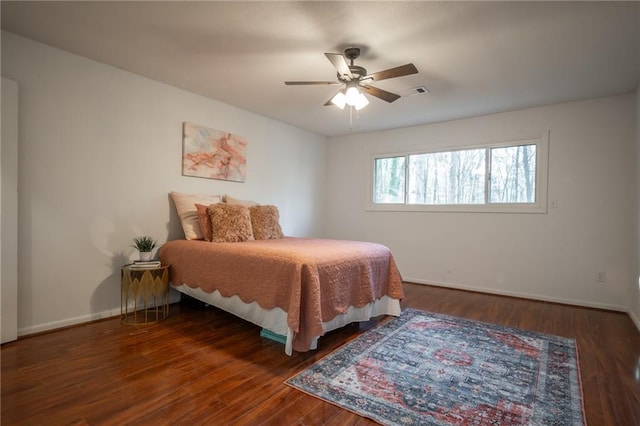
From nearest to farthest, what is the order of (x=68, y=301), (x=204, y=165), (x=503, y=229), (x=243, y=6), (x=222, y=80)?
(x=243, y=6) → (x=68, y=301) → (x=222, y=80) → (x=204, y=165) → (x=503, y=229)

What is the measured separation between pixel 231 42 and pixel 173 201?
1.84 meters

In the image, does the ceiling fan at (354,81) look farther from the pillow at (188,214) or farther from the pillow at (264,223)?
the pillow at (188,214)

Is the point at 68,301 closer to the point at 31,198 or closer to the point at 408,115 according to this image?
the point at 31,198

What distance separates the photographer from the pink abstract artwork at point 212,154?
3.69 meters

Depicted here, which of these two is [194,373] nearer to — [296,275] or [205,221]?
[296,275]

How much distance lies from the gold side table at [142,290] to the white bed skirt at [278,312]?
0.24 metres

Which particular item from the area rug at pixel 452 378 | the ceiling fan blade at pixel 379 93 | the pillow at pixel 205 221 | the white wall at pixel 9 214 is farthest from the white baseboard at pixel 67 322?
the ceiling fan blade at pixel 379 93

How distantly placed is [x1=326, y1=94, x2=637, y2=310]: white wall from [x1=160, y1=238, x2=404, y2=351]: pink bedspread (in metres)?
1.87

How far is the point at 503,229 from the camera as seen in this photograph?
14.0ft

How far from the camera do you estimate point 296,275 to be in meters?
2.25

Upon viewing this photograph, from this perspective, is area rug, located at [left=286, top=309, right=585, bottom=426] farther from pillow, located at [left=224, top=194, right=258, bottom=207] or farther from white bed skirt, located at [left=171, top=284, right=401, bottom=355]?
pillow, located at [left=224, top=194, right=258, bottom=207]

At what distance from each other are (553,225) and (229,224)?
3.84 meters

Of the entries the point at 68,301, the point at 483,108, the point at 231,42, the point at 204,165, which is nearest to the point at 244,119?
the point at 204,165

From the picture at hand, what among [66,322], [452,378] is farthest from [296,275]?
[66,322]
